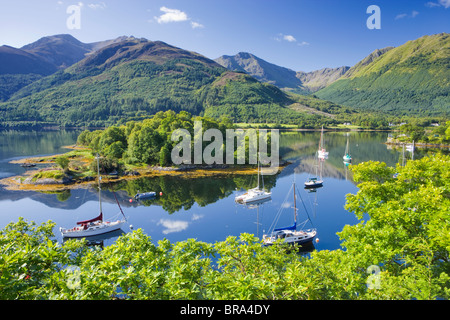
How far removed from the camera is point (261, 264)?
9930 mm

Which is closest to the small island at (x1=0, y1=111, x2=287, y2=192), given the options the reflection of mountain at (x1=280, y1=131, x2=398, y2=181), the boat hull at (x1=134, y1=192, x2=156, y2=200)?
the reflection of mountain at (x1=280, y1=131, x2=398, y2=181)

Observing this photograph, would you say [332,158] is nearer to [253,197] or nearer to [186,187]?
[253,197]

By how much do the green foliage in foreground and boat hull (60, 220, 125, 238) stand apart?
2123 centimetres

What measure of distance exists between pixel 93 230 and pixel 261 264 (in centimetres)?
2900

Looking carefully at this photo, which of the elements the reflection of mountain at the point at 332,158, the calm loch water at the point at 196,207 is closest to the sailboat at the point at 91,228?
the calm loch water at the point at 196,207

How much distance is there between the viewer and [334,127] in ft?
600

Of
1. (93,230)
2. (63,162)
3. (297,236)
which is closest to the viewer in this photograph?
(297,236)

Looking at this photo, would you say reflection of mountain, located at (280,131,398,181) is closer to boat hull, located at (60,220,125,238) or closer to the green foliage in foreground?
boat hull, located at (60,220,125,238)

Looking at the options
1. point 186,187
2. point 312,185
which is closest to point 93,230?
point 186,187

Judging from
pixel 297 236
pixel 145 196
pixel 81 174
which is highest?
pixel 81 174

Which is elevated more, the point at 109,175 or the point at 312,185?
the point at 109,175

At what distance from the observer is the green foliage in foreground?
22.9 feet

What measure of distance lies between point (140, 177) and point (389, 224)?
54.4 meters
